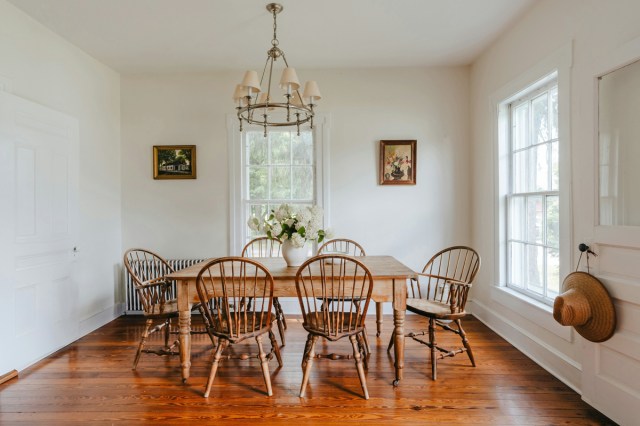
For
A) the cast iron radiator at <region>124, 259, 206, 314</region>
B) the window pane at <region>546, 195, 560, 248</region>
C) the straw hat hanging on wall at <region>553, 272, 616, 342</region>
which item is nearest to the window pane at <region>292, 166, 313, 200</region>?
the cast iron radiator at <region>124, 259, 206, 314</region>

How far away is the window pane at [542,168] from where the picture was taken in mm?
3021

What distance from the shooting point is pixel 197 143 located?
4387 mm

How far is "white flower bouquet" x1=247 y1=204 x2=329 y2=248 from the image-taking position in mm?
2842

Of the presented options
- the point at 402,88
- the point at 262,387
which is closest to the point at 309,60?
the point at 402,88

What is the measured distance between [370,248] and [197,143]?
95.9 inches

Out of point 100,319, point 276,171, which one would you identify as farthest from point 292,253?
point 100,319

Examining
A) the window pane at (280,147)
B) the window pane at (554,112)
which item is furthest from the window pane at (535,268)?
the window pane at (280,147)

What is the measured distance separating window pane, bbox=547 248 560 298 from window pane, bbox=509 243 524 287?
43 centimetres

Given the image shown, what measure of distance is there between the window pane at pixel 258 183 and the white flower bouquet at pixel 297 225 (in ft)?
4.98

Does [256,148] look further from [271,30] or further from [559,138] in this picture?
[559,138]

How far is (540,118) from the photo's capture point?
3.11 metres

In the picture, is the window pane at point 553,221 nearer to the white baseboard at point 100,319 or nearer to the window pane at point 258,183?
the window pane at point 258,183

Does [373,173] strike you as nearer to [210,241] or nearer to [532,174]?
[532,174]

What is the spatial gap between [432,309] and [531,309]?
899 mm
